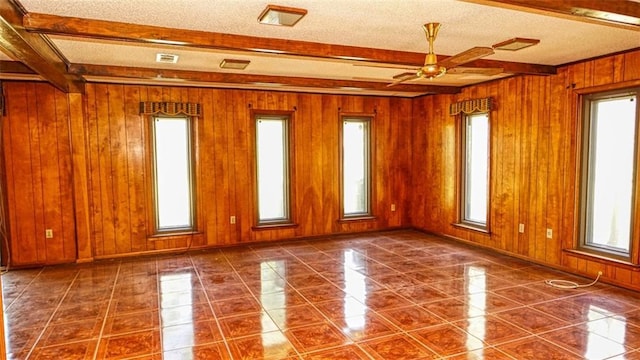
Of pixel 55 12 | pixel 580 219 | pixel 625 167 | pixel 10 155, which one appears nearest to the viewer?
pixel 55 12

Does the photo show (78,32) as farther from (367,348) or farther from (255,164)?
(255,164)

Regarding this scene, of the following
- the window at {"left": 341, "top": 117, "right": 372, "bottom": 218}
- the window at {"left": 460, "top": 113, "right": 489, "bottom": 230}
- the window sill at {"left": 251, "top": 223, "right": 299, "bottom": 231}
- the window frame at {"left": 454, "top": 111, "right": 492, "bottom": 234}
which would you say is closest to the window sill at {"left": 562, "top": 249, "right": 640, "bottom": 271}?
the window at {"left": 460, "top": 113, "right": 489, "bottom": 230}

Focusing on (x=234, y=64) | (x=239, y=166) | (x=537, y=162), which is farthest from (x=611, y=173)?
(x=239, y=166)

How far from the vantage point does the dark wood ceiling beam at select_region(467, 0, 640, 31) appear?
2355 mm

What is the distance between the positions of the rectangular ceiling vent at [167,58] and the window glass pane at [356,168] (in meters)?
3.20

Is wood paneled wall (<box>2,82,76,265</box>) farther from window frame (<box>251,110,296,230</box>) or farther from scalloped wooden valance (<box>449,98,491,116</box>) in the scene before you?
scalloped wooden valance (<box>449,98,491,116</box>)

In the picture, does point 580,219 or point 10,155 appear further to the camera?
point 10,155

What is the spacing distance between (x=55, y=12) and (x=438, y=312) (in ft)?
12.0

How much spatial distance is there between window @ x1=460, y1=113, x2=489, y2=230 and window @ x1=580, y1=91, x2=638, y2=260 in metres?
1.40

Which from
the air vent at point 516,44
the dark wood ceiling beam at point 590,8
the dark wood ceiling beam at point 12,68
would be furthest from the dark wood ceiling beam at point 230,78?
the dark wood ceiling beam at point 590,8

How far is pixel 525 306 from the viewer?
12.1ft

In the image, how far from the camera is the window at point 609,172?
4.13 metres

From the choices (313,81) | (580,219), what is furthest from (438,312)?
(313,81)

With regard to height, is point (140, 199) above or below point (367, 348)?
above
